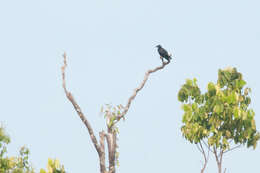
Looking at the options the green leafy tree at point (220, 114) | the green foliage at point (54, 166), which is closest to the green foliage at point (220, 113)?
the green leafy tree at point (220, 114)

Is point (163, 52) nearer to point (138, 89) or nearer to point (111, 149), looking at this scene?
point (138, 89)

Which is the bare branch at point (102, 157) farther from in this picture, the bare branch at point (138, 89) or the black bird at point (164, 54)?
the black bird at point (164, 54)

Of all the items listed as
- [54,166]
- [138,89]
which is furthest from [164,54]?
[54,166]

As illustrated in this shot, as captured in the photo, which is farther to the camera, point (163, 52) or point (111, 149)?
point (163, 52)

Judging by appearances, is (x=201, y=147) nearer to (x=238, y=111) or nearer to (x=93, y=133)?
(x=238, y=111)

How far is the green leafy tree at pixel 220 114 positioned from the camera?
2295cm

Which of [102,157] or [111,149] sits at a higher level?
[111,149]

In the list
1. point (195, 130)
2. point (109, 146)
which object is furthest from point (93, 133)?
point (195, 130)

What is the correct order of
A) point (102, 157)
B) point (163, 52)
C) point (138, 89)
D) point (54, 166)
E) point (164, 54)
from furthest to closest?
point (163, 52) < point (164, 54) < point (138, 89) < point (102, 157) < point (54, 166)

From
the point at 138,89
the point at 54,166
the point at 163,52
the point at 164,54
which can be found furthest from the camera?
the point at 163,52

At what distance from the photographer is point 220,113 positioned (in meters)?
23.1

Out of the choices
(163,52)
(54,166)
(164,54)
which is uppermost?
(163,52)

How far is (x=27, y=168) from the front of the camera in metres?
27.7

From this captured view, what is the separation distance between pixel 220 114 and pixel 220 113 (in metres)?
0.04
